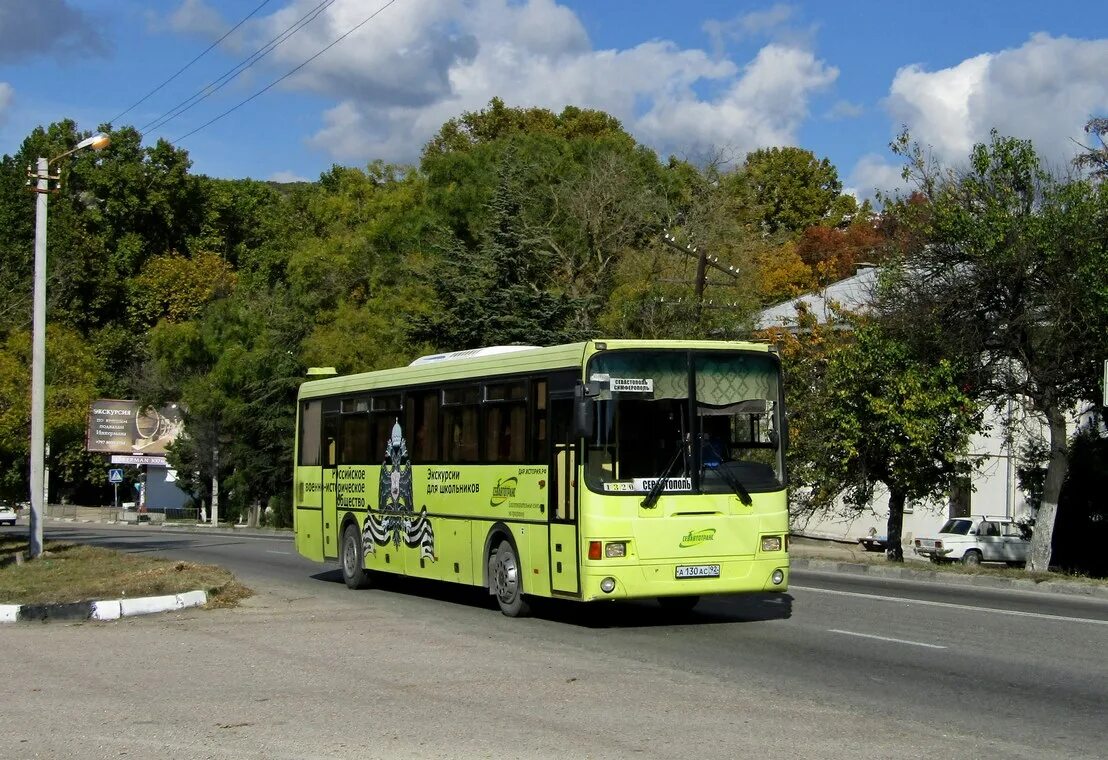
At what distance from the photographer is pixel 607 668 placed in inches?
453

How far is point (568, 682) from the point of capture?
10680 mm

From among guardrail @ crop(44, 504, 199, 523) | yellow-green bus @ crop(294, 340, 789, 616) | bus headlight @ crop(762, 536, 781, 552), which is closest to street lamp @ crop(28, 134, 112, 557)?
yellow-green bus @ crop(294, 340, 789, 616)

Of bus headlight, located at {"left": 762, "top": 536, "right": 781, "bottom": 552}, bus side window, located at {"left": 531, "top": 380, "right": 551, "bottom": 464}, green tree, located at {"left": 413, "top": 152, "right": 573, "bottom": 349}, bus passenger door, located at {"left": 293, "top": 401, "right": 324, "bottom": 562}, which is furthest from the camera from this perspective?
green tree, located at {"left": 413, "top": 152, "right": 573, "bottom": 349}

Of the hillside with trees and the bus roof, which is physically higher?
the hillside with trees

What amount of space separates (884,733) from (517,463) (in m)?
7.24

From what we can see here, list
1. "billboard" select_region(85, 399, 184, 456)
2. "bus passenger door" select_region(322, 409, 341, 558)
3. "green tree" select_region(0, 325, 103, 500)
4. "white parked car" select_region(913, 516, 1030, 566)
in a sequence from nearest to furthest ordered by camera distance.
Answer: "bus passenger door" select_region(322, 409, 341, 558)
"white parked car" select_region(913, 516, 1030, 566)
"green tree" select_region(0, 325, 103, 500)
"billboard" select_region(85, 399, 184, 456)

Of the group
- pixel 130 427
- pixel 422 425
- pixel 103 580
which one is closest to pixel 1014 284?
pixel 422 425

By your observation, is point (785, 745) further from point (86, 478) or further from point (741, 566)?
point (86, 478)

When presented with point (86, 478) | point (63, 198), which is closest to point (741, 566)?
point (63, 198)

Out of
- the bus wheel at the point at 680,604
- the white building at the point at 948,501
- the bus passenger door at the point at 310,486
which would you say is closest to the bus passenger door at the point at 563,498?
the bus wheel at the point at 680,604

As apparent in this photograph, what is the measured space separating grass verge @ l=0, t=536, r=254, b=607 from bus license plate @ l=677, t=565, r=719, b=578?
6182 millimetres

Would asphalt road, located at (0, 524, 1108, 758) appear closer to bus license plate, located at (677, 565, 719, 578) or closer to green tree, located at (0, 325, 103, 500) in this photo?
bus license plate, located at (677, 565, 719, 578)

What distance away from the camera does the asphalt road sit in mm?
8281

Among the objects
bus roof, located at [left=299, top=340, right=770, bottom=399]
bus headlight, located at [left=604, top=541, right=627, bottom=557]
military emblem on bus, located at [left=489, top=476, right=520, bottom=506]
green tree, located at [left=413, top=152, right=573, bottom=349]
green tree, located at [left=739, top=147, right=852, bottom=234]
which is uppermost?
green tree, located at [left=739, top=147, right=852, bottom=234]
